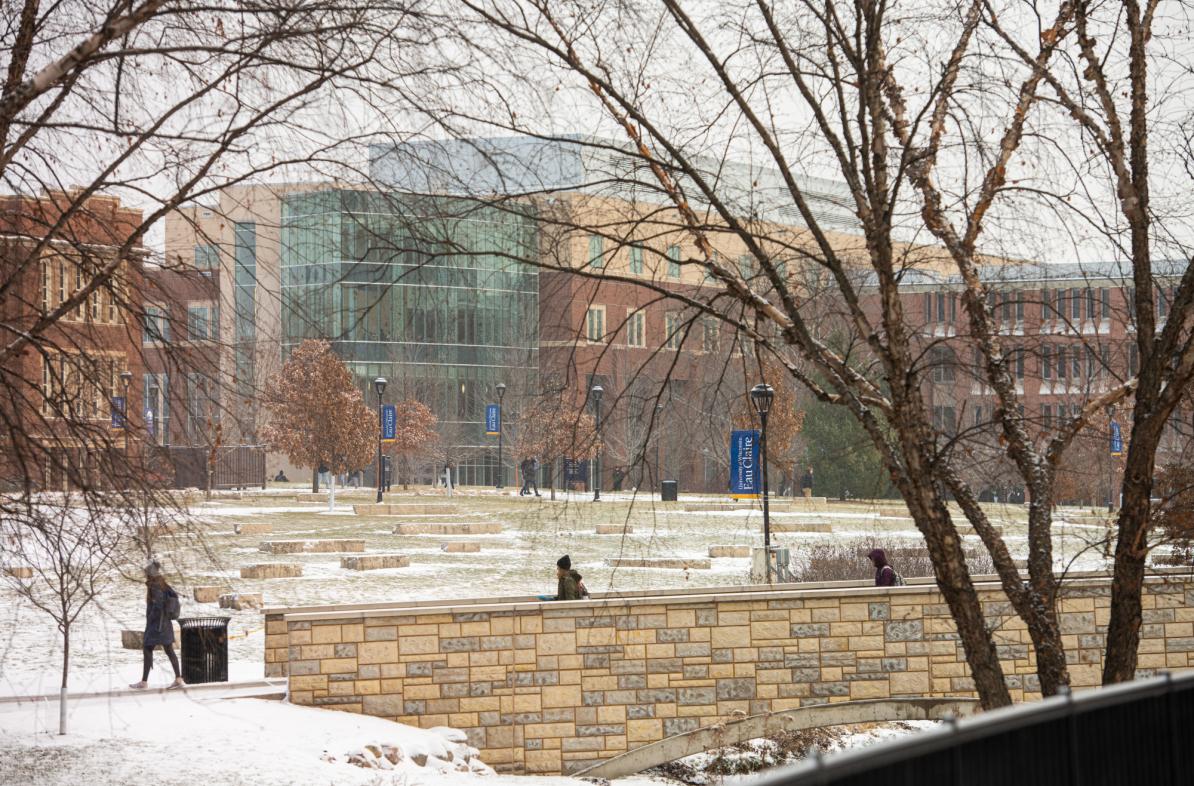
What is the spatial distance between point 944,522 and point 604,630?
8.01 m

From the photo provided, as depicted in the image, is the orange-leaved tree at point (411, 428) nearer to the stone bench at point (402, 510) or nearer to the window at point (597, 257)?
the stone bench at point (402, 510)

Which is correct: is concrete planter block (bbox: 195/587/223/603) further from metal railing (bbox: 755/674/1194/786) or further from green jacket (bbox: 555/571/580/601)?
metal railing (bbox: 755/674/1194/786)

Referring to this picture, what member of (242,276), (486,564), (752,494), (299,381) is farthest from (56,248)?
(242,276)

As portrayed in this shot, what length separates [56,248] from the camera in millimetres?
9047

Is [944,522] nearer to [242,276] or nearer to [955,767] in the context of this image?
[955,767]

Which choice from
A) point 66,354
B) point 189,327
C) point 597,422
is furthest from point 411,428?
point 66,354

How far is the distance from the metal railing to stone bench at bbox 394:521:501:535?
30.9m

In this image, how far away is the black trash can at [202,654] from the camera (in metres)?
16.9

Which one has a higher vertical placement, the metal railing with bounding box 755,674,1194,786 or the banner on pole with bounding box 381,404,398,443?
the banner on pole with bounding box 381,404,398,443

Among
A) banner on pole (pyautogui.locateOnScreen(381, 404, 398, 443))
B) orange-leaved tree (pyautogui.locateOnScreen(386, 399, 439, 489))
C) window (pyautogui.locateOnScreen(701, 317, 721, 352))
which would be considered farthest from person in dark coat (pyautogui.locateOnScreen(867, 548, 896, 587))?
orange-leaved tree (pyautogui.locateOnScreen(386, 399, 439, 489))

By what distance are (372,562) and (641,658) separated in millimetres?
13400

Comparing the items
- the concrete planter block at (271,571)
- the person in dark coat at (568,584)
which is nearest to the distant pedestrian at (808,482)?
the concrete planter block at (271,571)

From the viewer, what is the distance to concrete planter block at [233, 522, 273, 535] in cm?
3581

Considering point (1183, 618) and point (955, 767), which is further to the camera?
point (1183, 618)
